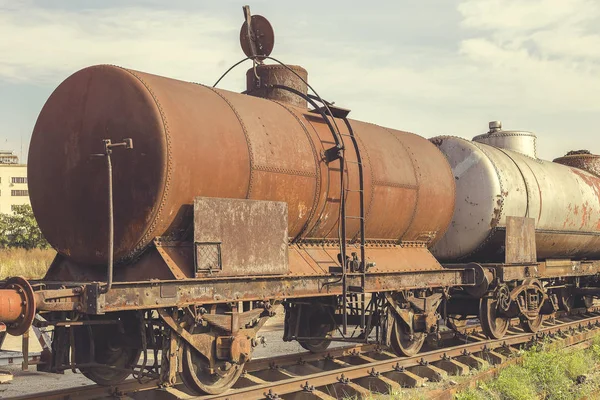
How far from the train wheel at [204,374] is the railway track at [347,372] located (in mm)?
144

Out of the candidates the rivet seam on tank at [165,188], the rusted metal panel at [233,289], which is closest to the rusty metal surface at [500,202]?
the rusted metal panel at [233,289]

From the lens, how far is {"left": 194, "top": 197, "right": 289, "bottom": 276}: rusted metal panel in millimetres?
7648

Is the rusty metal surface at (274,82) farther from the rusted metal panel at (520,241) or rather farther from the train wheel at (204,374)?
the rusted metal panel at (520,241)

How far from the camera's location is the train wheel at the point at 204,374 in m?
7.61

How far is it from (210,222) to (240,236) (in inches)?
18.4

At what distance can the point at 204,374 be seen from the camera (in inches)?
314

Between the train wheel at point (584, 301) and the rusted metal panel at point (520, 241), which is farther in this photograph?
the train wheel at point (584, 301)

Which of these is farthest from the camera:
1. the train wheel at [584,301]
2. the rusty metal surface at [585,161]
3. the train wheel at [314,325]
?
the rusty metal surface at [585,161]

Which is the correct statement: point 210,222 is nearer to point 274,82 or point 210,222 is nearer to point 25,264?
point 274,82

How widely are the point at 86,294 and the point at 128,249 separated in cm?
91

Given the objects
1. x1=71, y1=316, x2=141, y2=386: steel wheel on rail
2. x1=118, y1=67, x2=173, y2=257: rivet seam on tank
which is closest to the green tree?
x1=71, y1=316, x2=141, y2=386: steel wheel on rail

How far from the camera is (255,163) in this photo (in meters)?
8.34

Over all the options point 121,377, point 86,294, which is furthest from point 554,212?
point 86,294

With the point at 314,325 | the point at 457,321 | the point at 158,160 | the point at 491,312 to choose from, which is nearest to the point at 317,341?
the point at 314,325
